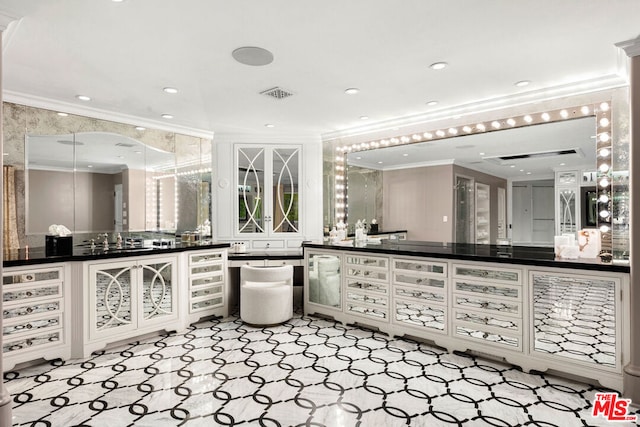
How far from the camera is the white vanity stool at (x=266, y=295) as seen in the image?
398cm

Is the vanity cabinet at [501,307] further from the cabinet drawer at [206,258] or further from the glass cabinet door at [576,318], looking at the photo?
the cabinet drawer at [206,258]

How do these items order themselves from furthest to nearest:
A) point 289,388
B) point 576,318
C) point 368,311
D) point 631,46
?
point 368,311 < point 576,318 < point 289,388 < point 631,46

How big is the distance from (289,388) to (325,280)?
187 centimetres

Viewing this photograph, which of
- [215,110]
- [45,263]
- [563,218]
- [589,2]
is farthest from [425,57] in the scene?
[45,263]

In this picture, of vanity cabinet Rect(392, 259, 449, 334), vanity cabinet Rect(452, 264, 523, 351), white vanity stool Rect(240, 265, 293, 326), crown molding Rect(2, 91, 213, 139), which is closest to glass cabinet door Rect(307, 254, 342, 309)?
white vanity stool Rect(240, 265, 293, 326)

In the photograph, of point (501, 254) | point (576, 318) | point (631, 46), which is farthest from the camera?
point (501, 254)

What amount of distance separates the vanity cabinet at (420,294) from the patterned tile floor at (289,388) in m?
0.23

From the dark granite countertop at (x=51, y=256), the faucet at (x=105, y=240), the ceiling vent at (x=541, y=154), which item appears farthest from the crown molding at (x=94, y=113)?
the ceiling vent at (x=541, y=154)

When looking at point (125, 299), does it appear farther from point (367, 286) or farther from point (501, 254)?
point (501, 254)

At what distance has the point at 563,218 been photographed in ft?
11.4

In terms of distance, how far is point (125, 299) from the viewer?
3.51m

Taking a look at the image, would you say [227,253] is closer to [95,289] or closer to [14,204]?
[95,289]

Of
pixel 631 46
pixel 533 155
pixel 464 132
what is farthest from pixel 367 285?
pixel 631 46

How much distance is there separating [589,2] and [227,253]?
404 centimetres
